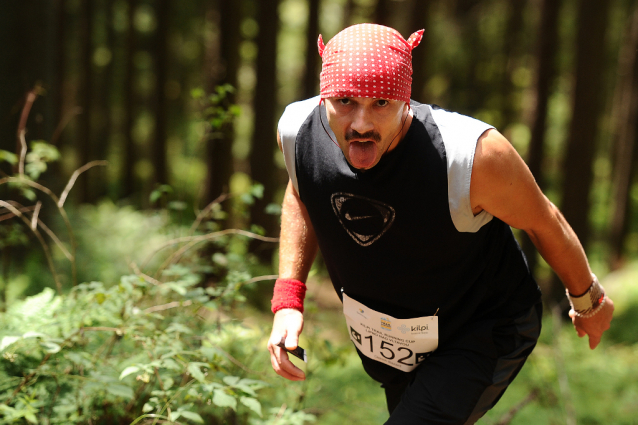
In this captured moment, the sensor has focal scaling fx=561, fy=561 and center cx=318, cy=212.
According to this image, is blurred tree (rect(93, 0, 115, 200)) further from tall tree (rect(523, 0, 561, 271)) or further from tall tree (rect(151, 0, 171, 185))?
tall tree (rect(523, 0, 561, 271))

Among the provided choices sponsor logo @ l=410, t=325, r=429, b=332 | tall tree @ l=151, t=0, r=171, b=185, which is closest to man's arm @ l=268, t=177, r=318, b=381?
sponsor logo @ l=410, t=325, r=429, b=332

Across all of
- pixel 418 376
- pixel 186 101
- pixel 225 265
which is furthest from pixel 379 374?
pixel 186 101

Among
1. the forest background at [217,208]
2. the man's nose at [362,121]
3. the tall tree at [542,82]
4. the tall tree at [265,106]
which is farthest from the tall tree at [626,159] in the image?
the man's nose at [362,121]

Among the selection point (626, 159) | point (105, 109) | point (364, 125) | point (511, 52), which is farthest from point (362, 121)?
point (105, 109)

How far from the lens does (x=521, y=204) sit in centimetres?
214

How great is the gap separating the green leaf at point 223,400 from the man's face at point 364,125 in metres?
1.14

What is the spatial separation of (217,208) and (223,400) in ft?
6.35

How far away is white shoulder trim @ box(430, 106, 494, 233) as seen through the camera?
6.69 feet

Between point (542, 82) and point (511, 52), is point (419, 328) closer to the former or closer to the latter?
point (542, 82)

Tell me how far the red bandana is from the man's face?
4 centimetres

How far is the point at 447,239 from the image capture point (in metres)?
2.19

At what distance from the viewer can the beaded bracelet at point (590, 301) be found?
2518mm

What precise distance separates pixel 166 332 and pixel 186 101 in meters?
21.2

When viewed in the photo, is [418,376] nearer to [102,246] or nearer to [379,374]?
[379,374]
